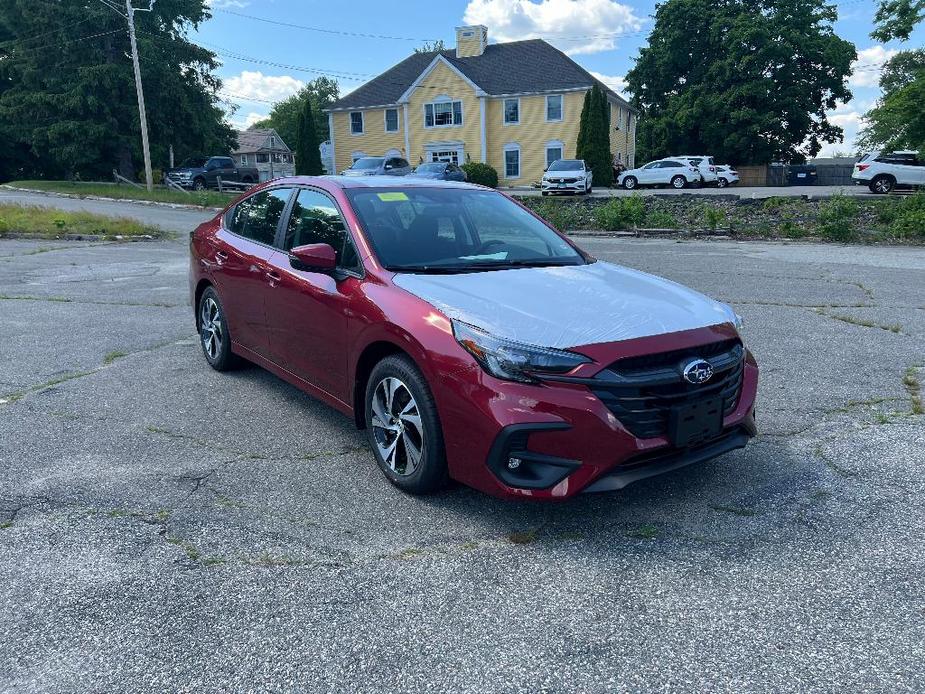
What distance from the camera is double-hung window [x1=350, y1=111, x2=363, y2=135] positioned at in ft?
164

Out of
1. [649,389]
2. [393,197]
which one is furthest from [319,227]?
[649,389]

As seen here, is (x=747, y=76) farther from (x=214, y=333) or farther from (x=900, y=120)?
(x=214, y=333)

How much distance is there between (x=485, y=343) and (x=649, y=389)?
765mm

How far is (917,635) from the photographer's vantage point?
107 inches

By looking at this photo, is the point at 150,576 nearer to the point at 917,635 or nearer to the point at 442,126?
the point at 917,635

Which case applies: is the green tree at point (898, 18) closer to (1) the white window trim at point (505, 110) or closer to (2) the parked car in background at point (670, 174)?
(2) the parked car in background at point (670, 174)

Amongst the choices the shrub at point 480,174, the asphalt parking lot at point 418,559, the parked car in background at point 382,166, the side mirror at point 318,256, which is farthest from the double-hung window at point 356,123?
the side mirror at point 318,256

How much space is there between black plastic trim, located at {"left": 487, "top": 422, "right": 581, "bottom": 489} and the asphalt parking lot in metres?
0.33

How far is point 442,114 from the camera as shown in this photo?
47594mm

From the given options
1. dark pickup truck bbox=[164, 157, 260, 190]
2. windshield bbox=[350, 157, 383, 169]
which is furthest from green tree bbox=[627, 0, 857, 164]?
dark pickup truck bbox=[164, 157, 260, 190]

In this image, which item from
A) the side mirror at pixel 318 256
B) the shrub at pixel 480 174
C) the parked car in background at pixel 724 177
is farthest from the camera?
the shrub at pixel 480 174

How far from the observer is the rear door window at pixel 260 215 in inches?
210

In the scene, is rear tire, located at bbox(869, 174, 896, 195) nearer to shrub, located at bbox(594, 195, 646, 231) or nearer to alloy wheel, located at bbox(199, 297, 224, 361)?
shrub, located at bbox(594, 195, 646, 231)

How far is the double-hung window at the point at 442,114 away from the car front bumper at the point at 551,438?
46123mm
